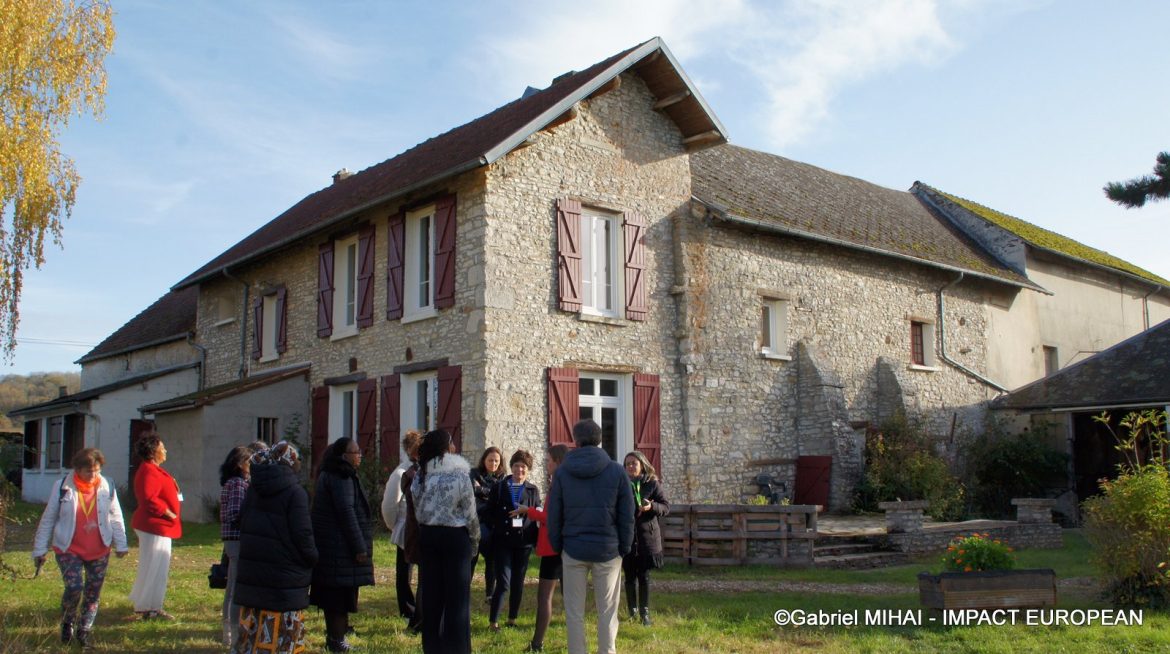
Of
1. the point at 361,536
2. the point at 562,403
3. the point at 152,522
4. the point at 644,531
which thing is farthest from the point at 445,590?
the point at 562,403

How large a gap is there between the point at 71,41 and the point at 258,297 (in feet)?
25.1

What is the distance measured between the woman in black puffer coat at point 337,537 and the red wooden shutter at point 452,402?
716 cm

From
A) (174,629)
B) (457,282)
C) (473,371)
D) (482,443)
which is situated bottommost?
(174,629)

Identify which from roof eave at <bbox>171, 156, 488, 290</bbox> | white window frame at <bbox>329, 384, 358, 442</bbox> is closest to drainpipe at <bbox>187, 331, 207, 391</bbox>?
roof eave at <bbox>171, 156, 488, 290</bbox>

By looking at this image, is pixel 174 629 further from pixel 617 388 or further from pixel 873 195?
pixel 873 195

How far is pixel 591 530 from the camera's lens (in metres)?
6.22

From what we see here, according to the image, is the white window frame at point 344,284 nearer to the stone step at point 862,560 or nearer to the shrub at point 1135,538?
the stone step at point 862,560

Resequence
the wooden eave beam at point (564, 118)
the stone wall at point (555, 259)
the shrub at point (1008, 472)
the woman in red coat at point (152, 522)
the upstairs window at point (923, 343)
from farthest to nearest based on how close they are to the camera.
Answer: the upstairs window at point (923, 343), the shrub at point (1008, 472), the wooden eave beam at point (564, 118), the stone wall at point (555, 259), the woman in red coat at point (152, 522)

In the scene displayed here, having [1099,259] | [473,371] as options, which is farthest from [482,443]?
[1099,259]

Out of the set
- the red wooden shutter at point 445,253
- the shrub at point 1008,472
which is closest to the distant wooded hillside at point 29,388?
the red wooden shutter at point 445,253

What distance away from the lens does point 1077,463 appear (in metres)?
19.8

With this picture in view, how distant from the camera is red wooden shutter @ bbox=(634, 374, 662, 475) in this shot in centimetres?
1491

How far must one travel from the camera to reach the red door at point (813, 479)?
16.6 metres

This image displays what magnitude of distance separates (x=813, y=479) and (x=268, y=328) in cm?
1092
